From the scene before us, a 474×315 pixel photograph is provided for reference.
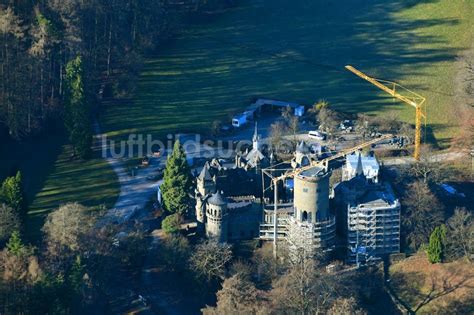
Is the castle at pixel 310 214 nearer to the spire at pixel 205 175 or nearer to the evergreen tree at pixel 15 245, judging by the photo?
the spire at pixel 205 175

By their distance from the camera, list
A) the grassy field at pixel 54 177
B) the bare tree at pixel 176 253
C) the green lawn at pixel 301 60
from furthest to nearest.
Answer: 1. the green lawn at pixel 301 60
2. the grassy field at pixel 54 177
3. the bare tree at pixel 176 253

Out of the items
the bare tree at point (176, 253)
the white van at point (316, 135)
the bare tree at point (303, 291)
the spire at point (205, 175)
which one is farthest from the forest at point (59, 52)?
the bare tree at point (303, 291)

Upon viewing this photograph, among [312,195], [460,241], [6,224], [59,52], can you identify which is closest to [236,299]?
[312,195]

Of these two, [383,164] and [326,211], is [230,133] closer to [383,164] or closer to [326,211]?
[383,164]

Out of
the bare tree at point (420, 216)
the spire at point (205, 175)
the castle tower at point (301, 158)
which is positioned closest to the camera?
the bare tree at point (420, 216)

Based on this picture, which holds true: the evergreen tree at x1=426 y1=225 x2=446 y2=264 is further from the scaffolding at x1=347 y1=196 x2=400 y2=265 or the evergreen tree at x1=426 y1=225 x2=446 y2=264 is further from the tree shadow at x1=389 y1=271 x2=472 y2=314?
Answer: the scaffolding at x1=347 y1=196 x2=400 y2=265

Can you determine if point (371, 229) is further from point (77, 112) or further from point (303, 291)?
point (77, 112)

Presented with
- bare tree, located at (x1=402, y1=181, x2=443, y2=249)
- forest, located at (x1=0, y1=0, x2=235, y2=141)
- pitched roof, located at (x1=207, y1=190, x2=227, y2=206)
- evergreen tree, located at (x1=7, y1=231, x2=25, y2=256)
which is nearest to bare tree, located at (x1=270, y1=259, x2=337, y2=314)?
pitched roof, located at (x1=207, y1=190, x2=227, y2=206)

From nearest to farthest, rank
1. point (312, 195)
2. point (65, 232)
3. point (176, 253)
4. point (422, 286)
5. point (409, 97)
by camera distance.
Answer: point (65, 232) < point (422, 286) < point (176, 253) < point (312, 195) < point (409, 97)
